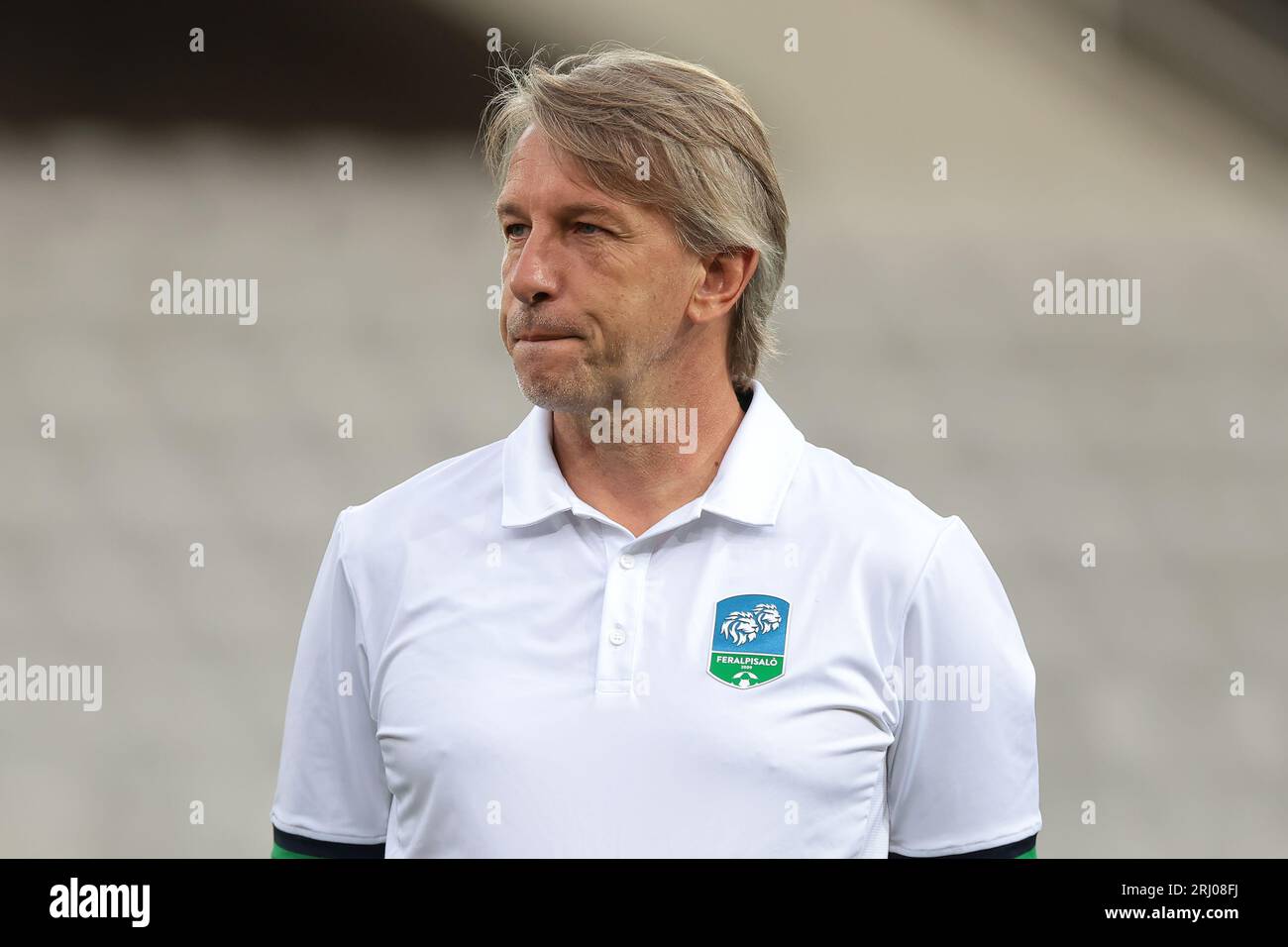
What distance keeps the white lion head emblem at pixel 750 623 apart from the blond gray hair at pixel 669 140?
1.42 ft

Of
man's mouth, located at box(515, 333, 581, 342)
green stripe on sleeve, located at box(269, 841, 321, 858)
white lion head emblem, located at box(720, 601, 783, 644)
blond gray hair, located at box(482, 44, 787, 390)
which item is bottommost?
green stripe on sleeve, located at box(269, 841, 321, 858)

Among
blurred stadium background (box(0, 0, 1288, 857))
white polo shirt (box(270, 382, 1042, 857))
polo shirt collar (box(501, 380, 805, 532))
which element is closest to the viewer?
white polo shirt (box(270, 382, 1042, 857))

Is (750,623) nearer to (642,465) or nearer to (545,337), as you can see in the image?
(642,465)

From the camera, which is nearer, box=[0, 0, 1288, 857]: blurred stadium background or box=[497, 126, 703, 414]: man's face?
box=[497, 126, 703, 414]: man's face

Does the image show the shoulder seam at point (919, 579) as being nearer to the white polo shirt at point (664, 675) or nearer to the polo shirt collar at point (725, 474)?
the white polo shirt at point (664, 675)

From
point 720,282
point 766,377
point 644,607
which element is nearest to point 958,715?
point 644,607

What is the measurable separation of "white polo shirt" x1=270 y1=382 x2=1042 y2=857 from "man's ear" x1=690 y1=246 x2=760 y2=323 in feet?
0.46

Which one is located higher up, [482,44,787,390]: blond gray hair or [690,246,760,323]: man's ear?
[482,44,787,390]: blond gray hair

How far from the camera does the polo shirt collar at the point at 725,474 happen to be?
1425 millimetres

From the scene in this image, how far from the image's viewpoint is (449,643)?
1375 mm

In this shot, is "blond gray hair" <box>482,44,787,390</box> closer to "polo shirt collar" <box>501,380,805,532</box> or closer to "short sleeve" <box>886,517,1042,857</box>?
"polo shirt collar" <box>501,380,805,532</box>

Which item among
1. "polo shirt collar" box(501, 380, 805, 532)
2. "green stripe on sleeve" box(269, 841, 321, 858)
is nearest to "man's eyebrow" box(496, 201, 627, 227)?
"polo shirt collar" box(501, 380, 805, 532)

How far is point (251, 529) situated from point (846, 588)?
6.79 feet

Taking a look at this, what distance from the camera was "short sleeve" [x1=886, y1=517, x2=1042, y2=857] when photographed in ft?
4.56
